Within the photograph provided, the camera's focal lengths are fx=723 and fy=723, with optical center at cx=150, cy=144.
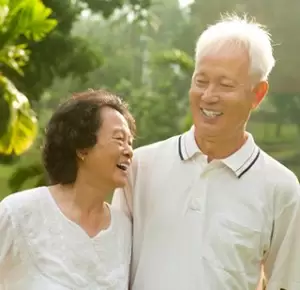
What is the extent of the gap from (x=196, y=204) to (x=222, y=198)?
0.07 metres

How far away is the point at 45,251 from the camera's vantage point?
5.78 feet

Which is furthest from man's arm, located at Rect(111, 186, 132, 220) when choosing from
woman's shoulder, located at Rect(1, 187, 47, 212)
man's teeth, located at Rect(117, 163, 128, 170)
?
woman's shoulder, located at Rect(1, 187, 47, 212)

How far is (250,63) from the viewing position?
73.8 inches

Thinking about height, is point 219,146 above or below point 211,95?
below

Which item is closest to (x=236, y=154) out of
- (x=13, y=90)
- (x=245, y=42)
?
(x=245, y=42)

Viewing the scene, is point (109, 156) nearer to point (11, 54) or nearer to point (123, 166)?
point (123, 166)

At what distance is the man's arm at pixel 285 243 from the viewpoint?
1880mm

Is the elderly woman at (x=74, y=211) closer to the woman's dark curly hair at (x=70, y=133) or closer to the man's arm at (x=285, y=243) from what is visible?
the woman's dark curly hair at (x=70, y=133)

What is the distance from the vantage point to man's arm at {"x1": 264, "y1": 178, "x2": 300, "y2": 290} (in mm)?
1880

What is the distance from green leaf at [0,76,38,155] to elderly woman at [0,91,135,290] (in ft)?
10.3

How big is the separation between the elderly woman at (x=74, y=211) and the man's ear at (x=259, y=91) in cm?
35

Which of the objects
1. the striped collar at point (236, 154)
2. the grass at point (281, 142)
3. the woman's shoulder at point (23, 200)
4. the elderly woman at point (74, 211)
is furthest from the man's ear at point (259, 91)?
the grass at point (281, 142)

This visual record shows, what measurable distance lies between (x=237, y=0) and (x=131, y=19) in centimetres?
104

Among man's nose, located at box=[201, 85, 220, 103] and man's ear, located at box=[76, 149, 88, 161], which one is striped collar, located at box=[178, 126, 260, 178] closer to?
man's nose, located at box=[201, 85, 220, 103]
